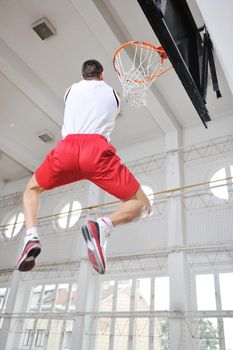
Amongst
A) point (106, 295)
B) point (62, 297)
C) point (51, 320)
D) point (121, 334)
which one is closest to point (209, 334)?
point (121, 334)

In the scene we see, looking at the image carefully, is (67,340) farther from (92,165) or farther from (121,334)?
(92,165)

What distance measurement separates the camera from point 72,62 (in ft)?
27.7

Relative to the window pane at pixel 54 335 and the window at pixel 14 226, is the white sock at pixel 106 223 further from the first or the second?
the window at pixel 14 226

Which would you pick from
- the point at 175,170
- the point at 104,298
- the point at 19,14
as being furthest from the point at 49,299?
the point at 19,14

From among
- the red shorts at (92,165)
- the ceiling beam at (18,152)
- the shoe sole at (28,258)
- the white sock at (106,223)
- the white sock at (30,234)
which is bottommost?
the shoe sole at (28,258)

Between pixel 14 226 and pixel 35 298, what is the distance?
3087mm

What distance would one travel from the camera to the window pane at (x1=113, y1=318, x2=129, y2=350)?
7.95 meters

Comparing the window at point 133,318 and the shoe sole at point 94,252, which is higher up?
the window at point 133,318

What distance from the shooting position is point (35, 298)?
10422mm

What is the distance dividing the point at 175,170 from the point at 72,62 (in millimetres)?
4079

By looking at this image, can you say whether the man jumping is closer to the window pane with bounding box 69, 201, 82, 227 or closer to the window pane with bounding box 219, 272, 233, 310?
the window pane with bounding box 219, 272, 233, 310

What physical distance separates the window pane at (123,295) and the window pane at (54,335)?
2.10m

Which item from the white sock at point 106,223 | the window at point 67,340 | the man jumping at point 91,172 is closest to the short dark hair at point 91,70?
the man jumping at point 91,172

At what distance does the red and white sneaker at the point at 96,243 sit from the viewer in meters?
1.86
